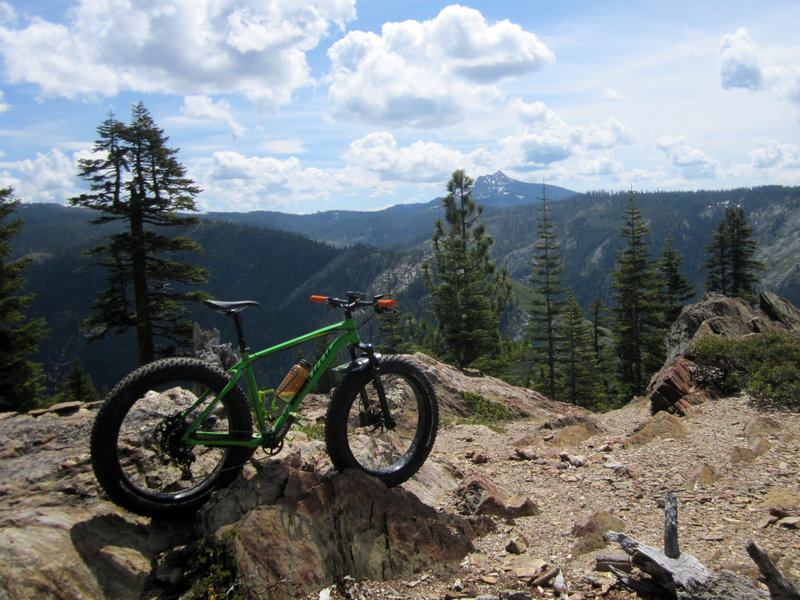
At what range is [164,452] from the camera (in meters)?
4.08

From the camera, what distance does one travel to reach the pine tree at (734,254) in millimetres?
37688

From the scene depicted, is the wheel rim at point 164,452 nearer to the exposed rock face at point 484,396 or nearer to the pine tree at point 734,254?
the exposed rock face at point 484,396

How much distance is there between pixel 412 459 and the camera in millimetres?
4875

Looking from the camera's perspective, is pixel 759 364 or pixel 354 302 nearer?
pixel 354 302

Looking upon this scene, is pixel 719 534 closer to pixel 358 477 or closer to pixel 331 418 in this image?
pixel 358 477

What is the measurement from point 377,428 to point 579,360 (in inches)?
1397

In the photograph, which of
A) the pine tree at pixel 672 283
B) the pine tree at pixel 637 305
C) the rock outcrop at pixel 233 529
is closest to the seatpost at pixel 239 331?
the rock outcrop at pixel 233 529

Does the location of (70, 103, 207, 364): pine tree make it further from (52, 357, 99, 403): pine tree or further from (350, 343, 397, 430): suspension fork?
(52, 357, 99, 403): pine tree

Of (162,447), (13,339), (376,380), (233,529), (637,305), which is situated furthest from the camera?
(637,305)

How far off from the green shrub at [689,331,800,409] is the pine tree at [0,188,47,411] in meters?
22.3

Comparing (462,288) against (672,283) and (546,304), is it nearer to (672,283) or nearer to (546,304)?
(546,304)

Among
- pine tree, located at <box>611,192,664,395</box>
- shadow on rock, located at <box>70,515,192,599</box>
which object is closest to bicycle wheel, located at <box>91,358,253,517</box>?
shadow on rock, located at <box>70,515,192,599</box>

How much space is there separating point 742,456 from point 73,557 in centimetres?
675

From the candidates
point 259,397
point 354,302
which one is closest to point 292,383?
point 259,397
